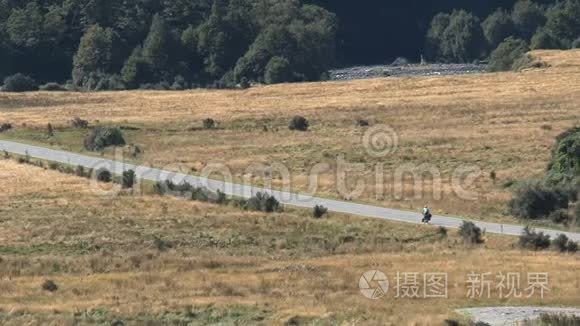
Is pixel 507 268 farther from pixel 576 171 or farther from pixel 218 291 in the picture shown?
pixel 576 171

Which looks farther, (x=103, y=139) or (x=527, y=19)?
(x=527, y=19)

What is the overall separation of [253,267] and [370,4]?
162333 mm

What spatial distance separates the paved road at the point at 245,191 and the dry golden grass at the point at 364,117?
62.9 inches

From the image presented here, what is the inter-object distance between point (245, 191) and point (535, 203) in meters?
13.0

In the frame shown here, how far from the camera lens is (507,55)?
133m

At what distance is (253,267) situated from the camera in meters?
40.0

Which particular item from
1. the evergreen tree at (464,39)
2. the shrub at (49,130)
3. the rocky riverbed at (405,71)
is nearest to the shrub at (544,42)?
the rocky riverbed at (405,71)

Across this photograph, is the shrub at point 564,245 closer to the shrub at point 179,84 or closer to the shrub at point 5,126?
the shrub at point 5,126

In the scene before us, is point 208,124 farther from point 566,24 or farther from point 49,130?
point 566,24

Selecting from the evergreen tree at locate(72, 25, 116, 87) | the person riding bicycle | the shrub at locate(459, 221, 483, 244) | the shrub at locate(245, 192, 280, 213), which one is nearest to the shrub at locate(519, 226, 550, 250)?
the shrub at locate(459, 221, 483, 244)

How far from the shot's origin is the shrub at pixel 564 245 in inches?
1680

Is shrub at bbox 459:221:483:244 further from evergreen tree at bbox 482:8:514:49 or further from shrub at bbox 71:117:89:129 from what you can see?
evergreen tree at bbox 482:8:514:49

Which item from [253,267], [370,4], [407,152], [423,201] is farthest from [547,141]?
[370,4]

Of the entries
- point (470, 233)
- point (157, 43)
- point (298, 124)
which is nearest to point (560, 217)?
point (470, 233)
